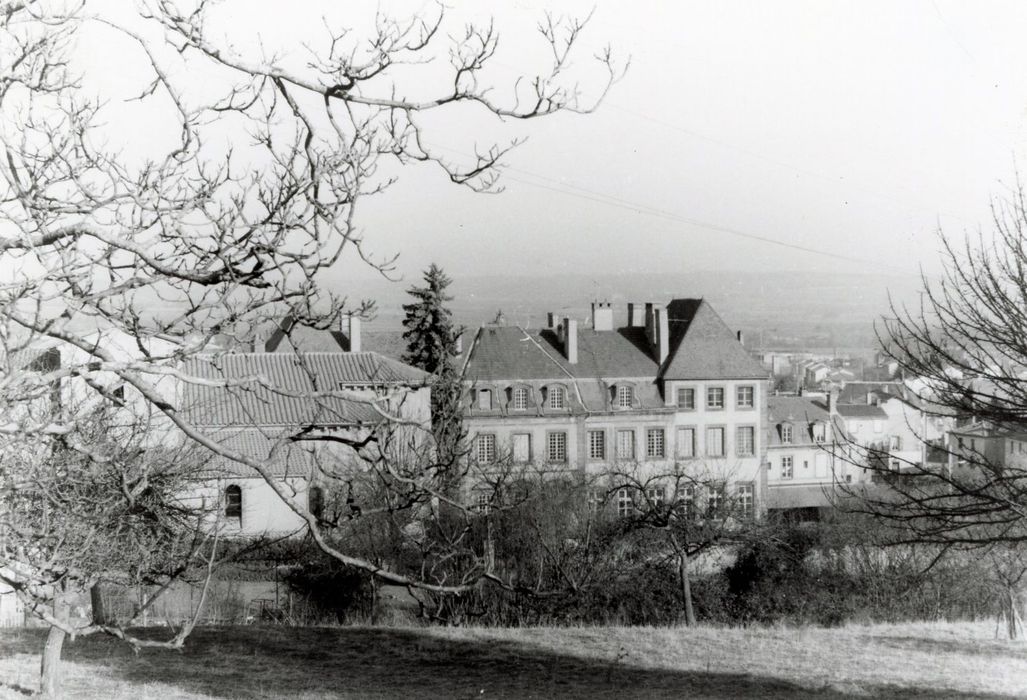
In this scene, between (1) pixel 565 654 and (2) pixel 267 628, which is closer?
(1) pixel 565 654

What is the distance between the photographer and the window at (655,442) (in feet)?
155

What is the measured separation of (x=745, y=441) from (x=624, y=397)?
270 inches

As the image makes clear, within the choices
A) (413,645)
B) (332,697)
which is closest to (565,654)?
(413,645)

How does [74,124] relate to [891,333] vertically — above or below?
above

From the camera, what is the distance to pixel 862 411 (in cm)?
6184

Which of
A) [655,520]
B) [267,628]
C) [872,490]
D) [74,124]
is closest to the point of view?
[74,124]

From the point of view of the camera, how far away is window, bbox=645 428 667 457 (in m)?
47.2

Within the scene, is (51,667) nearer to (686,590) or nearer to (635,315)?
(686,590)

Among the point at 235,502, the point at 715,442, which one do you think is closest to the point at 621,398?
the point at 715,442

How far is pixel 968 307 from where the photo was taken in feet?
35.7

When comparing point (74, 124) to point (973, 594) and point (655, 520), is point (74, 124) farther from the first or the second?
point (973, 594)

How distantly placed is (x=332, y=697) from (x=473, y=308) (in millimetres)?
A: 43997

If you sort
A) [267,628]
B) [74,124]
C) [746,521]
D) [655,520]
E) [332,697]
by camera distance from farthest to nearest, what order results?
[746,521], [655,520], [267,628], [332,697], [74,124]

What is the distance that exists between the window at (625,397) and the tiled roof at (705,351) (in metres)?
1.99
